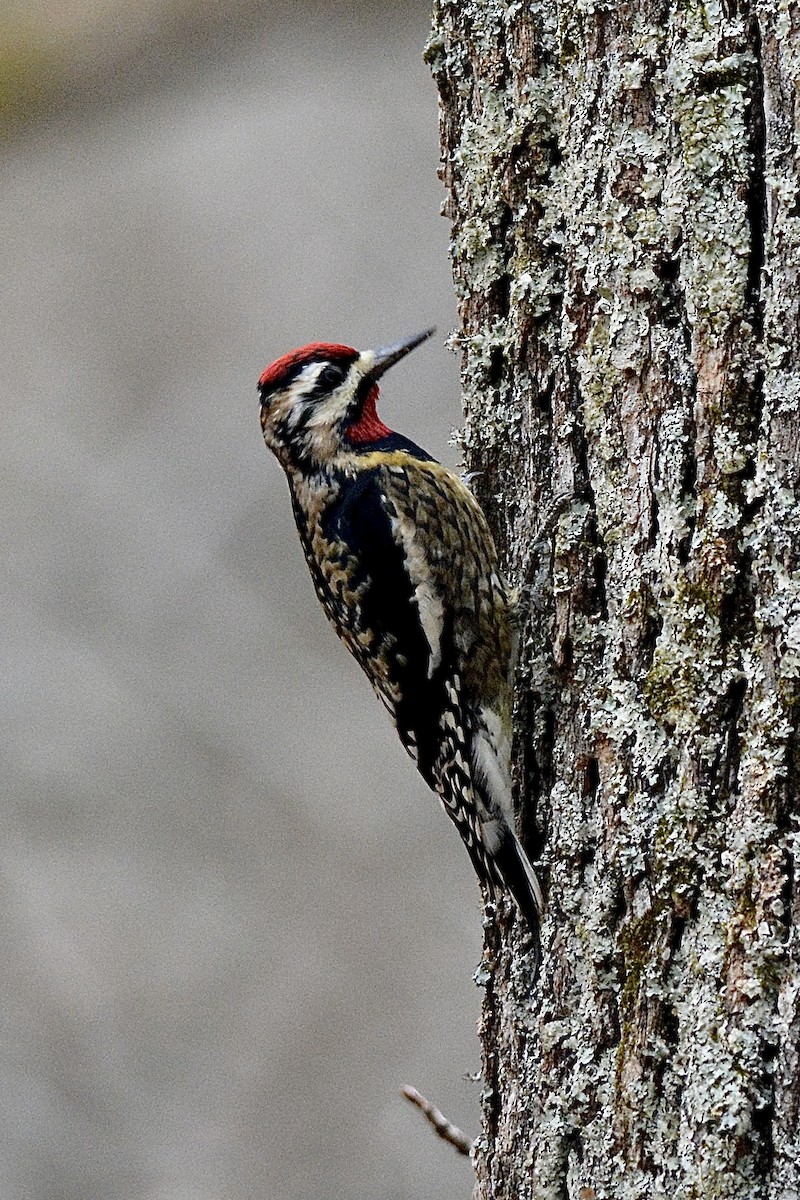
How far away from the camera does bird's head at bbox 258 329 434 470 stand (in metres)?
2.80

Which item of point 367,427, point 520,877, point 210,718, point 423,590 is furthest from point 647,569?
point 210,718

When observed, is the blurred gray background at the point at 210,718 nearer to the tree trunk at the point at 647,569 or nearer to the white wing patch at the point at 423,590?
the white wing patch at the point at 423,590

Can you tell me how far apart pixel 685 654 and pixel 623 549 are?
199 mm

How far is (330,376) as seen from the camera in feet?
9.21

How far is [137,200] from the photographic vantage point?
593 centimetres

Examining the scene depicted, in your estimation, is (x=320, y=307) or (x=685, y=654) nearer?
(x=685, y=654)

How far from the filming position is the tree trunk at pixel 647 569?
5.50 ft

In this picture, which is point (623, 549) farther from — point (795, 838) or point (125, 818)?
point (125, 818)

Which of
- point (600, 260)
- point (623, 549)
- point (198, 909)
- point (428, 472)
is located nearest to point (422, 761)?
point (428, 472)

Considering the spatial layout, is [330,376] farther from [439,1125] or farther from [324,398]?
[439,1125]

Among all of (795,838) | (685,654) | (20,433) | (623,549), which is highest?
(20,433)

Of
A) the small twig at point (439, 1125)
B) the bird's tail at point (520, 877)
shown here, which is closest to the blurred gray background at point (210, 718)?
the small twig at point (439, 1125)

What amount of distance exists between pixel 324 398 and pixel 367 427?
106mm

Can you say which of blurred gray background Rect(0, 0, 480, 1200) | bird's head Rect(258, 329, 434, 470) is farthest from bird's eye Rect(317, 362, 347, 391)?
blurred gray background Rect(0, 0, 480, 1200)
